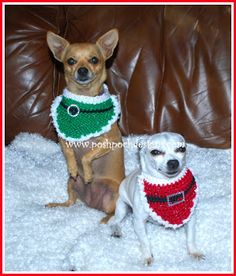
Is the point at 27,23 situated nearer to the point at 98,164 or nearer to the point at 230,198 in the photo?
the point at 98,164

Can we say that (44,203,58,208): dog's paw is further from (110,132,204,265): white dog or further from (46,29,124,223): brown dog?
(110,132,204,265): white dog

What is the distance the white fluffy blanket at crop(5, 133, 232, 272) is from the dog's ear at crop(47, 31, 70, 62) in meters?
0.69

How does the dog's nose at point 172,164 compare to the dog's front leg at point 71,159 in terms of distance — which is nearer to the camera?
the dog's nose at point 172,164

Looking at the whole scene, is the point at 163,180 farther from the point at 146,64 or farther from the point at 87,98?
the point at 146,64

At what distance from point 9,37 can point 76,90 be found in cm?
73

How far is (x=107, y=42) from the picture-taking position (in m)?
2.50

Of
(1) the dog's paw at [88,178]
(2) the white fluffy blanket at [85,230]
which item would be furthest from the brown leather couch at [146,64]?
(1) the dog's paw at [88,178]

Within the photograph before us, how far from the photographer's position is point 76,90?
2459 mm

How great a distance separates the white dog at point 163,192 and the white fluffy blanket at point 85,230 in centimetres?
9

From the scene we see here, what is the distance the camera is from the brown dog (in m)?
2.37

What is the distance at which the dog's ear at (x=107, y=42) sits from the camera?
247cm

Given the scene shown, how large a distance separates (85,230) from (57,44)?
3.48 feet

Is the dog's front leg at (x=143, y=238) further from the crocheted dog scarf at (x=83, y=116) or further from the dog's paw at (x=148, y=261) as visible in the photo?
the crocheted dog scarf at (x=83, y=116)

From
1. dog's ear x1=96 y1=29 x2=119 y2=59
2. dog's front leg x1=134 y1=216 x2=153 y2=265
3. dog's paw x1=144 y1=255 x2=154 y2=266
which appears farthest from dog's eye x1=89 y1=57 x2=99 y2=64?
dog's paw x1=144 y1=255 x2=154 y2=266
